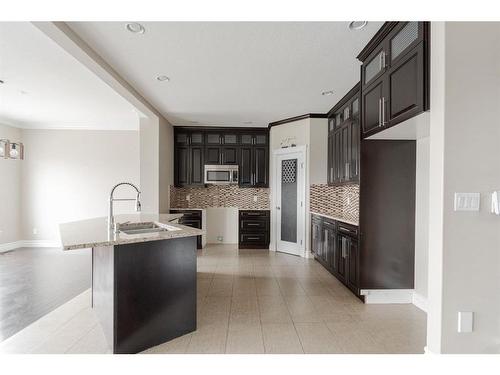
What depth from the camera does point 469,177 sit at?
72.7 inches

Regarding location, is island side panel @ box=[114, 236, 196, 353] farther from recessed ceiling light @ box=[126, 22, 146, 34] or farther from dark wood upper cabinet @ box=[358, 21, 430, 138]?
dark wood upper cabinet @ box=[358, 21, 430, 138]

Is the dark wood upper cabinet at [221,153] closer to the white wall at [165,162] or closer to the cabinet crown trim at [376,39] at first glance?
the white wall at [165,162]

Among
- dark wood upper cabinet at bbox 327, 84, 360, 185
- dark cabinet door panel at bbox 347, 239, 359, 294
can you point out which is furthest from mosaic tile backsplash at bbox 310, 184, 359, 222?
dark cabinet door panel at bbox 347, 239, 359, 294

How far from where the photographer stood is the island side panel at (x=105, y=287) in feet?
6.72

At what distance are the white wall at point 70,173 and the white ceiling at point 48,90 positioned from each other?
1.00 feet

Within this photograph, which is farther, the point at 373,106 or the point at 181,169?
the point at 181,169

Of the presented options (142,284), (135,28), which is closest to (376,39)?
(135,28)

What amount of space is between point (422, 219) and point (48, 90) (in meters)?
5.21

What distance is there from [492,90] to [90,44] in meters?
3.41

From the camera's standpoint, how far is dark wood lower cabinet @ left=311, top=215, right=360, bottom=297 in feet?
10.8

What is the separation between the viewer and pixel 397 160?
316 centimetres

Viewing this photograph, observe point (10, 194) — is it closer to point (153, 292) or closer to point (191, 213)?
point (191, 213)

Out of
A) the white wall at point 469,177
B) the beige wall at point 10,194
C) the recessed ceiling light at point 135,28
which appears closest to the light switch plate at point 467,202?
the white wall at point 469,177
